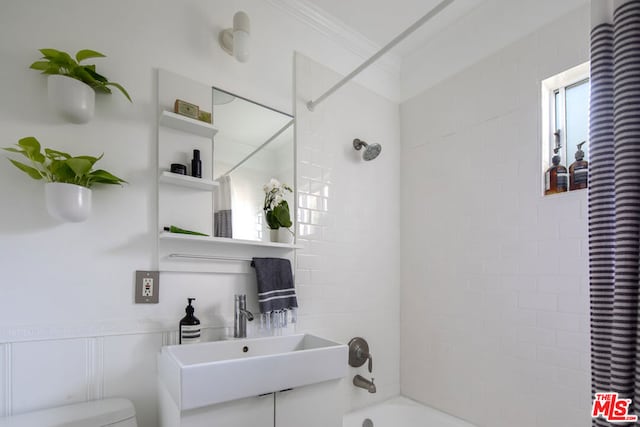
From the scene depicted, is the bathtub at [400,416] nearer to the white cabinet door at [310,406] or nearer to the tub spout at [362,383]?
the tub spout at [362,383]

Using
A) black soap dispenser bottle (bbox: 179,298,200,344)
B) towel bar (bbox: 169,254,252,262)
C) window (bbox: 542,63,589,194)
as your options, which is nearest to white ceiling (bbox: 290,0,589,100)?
window (bbox: 542,63,589,194)

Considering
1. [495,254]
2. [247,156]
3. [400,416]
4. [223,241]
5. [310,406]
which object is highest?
[247,156]

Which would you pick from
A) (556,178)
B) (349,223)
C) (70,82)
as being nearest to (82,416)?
(70,82)

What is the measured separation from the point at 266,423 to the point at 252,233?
887 millimetres

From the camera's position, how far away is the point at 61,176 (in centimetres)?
128

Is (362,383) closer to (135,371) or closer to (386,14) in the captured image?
(135,371)

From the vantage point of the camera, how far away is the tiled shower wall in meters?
2.14

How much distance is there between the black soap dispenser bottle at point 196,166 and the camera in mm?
1641

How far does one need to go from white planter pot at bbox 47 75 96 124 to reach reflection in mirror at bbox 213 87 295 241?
57 cm

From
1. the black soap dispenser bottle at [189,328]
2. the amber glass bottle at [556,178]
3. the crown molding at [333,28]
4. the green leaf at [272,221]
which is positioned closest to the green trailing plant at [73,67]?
the green leaf at [272,221]

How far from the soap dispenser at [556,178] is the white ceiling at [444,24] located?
711 millimetres

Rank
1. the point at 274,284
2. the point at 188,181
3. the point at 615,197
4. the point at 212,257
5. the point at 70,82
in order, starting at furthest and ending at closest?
the point at 274,284 < the point at 212,257 < the point at 188,181 < the point at 70,82 < the point at 615,197

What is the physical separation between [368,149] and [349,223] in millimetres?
512

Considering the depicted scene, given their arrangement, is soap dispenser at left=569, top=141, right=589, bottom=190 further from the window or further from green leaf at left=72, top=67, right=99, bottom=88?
green leaf at left=72, top=67, right=99, bottom=88
